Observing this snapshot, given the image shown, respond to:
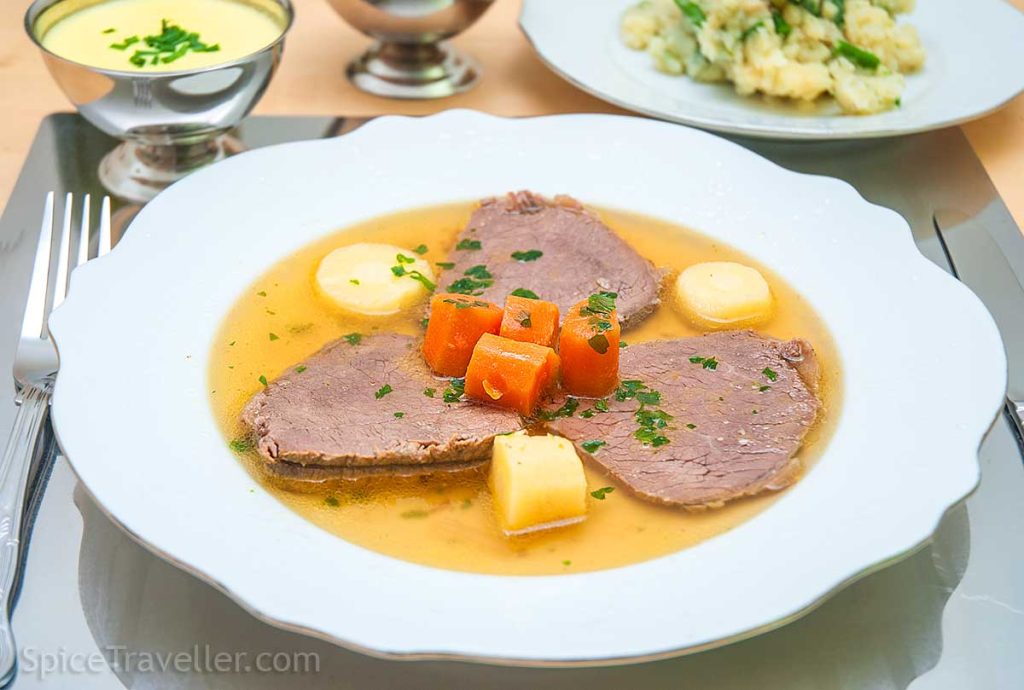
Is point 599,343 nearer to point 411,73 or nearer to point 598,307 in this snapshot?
point 598,307

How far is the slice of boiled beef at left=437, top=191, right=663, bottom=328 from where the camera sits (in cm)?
298

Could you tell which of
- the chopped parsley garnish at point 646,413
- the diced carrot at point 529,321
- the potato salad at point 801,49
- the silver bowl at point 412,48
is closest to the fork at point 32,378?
the diced carrot at point 529,321

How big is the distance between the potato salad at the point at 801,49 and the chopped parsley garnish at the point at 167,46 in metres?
1.61

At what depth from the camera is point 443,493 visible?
94.1 inches

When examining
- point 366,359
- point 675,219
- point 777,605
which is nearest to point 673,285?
point 675,219

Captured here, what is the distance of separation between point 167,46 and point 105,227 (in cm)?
71

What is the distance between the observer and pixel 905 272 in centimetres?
282

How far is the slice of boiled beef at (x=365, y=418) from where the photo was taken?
2.42 meters

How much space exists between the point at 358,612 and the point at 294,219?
158cm

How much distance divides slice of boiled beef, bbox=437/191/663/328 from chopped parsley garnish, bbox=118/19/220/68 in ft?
3.62

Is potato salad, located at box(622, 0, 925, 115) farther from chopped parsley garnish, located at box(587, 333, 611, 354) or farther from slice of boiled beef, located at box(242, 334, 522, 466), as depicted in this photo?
slice of boiled beef, located at box(242, 334, 522, 466)

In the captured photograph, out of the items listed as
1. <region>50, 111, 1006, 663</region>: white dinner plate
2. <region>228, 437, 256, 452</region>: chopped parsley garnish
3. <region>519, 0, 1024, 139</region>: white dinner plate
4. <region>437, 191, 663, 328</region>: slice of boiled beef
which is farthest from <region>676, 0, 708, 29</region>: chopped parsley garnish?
<region>228, 437, 256, 452</region>: chopped parsley garnish

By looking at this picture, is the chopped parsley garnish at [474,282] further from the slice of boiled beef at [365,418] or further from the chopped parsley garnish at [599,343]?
the chopped parsley garnish at [599,343]

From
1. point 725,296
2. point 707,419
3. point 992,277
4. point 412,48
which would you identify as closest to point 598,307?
point 707,419
